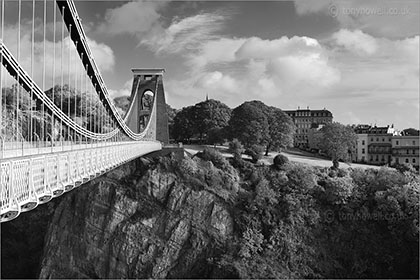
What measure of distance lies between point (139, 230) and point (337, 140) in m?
24.4

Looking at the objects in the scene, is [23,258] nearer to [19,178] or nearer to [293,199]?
[293,199]

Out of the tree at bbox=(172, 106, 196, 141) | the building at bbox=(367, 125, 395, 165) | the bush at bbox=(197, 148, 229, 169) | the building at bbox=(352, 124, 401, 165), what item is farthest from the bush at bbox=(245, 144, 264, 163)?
the building at bbox=(367, 125, 395, 165)

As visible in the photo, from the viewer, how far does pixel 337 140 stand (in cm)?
4247

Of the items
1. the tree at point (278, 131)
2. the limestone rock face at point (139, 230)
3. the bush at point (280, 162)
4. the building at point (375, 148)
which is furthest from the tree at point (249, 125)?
the building at point (375, 148)

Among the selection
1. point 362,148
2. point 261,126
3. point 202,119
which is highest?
point 202,119

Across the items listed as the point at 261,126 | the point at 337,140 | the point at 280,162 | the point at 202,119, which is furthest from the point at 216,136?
the point at 337,140

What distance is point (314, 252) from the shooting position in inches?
1053

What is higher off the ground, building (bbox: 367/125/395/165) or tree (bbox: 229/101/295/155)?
tree (bbox: 229/101/295/155)

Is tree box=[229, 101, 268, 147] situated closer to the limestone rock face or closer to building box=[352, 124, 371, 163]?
the limestone rock face

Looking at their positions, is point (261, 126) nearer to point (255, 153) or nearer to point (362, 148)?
point (255, 153)

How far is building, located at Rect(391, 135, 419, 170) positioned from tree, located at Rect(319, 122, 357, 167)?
8236 millimetres

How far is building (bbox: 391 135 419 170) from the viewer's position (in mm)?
47125

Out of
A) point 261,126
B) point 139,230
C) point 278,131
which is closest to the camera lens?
point 139,230

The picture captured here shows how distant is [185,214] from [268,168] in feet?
29.1
